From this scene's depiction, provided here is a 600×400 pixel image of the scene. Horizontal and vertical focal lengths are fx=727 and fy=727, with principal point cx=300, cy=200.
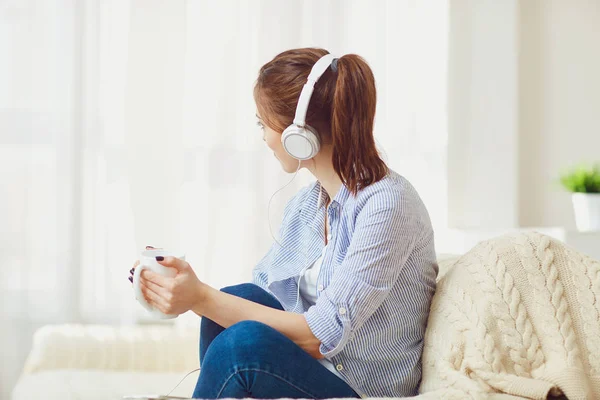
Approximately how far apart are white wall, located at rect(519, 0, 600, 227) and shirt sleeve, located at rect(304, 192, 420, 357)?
1913 millimetres

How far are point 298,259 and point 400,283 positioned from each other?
30cm

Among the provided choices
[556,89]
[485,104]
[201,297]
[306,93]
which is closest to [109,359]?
[201,297]

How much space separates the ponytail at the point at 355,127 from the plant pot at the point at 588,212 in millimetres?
1396

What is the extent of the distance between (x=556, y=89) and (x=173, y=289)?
7.42ft

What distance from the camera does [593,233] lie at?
2443 millimetres

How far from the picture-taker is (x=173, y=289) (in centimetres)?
125

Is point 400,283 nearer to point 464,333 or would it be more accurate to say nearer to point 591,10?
point 464,333

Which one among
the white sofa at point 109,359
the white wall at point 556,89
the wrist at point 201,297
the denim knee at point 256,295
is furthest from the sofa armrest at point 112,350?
the white wall at point 556,89

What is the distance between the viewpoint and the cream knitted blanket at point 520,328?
1173mm

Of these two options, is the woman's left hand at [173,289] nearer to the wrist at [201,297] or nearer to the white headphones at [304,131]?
the wrist at [201,297]

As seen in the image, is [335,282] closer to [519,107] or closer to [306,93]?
[306,93]

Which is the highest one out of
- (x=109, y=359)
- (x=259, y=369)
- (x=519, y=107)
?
(x=519, y=107)

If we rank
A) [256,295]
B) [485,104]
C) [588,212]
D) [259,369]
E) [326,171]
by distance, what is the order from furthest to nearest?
[485,104], [588,212], [256,295], [326,171], [259,369]

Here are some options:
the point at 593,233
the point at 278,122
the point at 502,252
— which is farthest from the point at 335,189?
the point at 593,233
